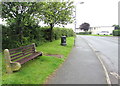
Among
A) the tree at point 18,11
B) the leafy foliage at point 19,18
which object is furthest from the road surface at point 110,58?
the tree at point 18,11

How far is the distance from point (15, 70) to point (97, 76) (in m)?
2.98

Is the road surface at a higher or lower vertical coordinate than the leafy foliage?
lower

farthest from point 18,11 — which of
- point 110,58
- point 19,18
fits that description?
point 110,58

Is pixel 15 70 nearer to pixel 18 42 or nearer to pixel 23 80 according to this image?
pixel 23 80

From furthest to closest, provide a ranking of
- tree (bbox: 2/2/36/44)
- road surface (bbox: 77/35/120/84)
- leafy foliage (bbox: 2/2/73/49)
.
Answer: leafy foliage (bbox: 2/2/73/49) → tree (bbox: 2/2/36/44) → road surface (bbox: 77/35/120/84)

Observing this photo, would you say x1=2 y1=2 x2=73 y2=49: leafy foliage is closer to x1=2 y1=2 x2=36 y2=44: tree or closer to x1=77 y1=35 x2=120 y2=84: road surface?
x1=2 y1=2 x2=36 y2=44: tree

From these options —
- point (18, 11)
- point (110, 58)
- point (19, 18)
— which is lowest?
point (110, 58)

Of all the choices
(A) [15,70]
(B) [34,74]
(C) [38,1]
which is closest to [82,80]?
(B) [34,74]

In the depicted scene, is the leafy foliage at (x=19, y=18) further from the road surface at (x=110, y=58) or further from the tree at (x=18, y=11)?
the road surface at (x=110, y=58)

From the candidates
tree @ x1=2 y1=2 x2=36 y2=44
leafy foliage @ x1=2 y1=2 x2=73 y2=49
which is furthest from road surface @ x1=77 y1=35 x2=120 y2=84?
tree @ x1=2 y1=2 x2=36 y2=44

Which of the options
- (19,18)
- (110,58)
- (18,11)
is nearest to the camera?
(110,58)

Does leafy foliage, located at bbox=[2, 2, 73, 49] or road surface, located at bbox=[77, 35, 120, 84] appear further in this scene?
leafy foliage, located at bbox=[2, 2, 73, 49]

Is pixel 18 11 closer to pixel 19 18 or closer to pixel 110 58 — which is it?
pixel 19 18

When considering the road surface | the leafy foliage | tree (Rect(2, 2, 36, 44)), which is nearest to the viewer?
the road surface
